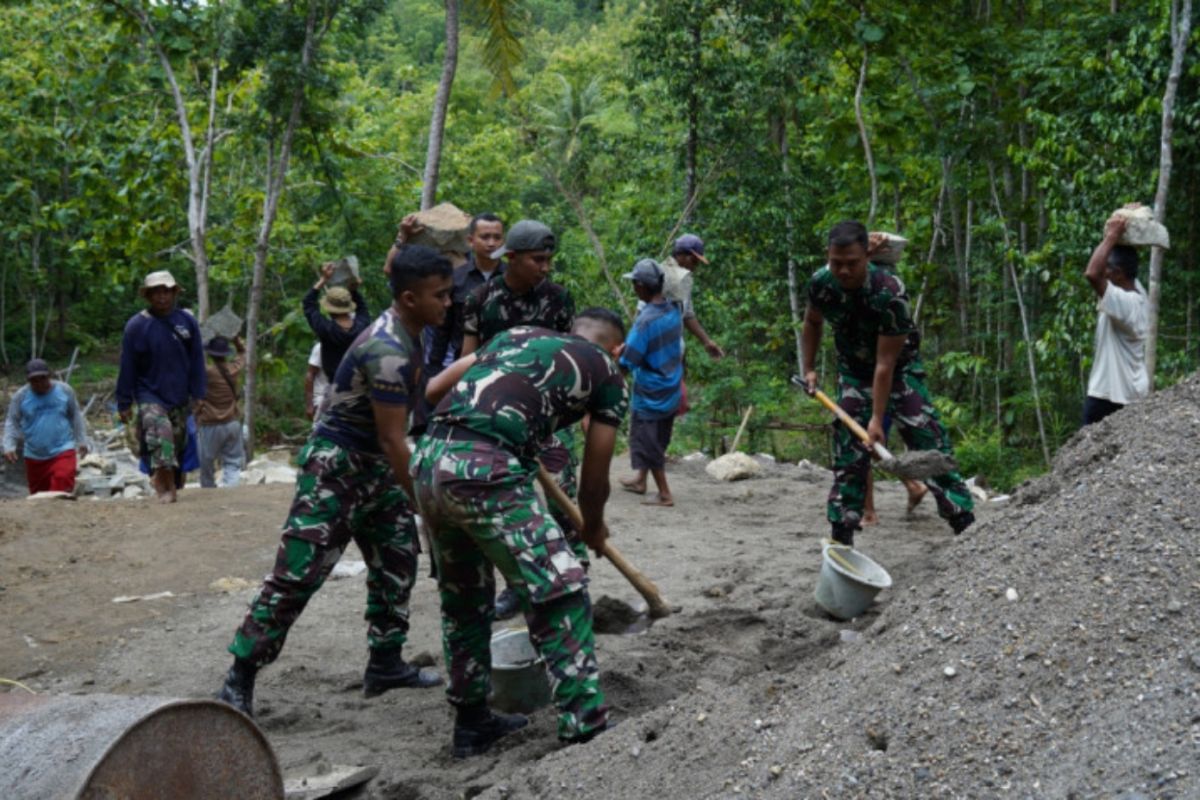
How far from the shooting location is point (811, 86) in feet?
40.4

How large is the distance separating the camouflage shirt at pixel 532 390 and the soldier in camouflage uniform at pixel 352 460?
395 millimetres

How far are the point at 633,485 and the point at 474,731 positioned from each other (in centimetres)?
537

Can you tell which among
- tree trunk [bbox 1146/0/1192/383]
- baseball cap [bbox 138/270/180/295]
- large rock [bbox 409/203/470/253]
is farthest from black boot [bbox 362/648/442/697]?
tree trunk [bbox 1146/0/1192/383]

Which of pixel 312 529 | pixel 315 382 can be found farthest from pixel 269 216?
pixel 312 529

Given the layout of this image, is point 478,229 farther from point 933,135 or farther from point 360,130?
point 360,130

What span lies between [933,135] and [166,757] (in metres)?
11.4

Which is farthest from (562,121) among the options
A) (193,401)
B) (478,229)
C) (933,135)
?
(478,229)

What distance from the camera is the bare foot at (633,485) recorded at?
9.40 m

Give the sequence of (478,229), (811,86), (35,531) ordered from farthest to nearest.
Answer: (811,86)
(35,531)
(478,229)

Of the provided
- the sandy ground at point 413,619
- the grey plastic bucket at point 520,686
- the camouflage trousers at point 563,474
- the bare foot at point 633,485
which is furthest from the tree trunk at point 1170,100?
the grey plastic bucket at point 520,686

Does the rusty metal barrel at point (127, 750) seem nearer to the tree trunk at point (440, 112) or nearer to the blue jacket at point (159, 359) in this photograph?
the blue jacket at point (159, 359)

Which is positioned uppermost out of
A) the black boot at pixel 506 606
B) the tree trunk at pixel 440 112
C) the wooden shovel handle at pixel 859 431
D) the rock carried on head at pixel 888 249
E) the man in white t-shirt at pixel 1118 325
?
the tree trunk at pixel 440 112

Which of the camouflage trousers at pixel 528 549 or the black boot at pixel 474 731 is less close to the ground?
the camouflage trousers at pixel 528 549

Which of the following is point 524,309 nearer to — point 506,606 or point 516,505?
point 506,606
